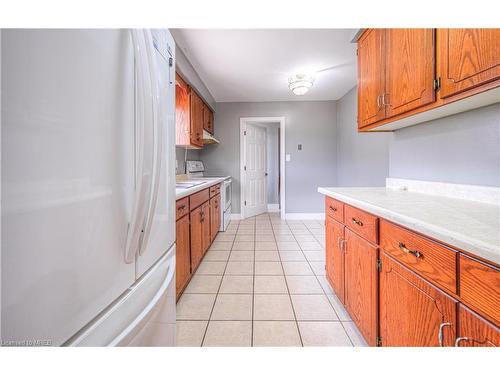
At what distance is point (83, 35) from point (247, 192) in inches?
174

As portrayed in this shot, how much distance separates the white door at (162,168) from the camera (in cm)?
74

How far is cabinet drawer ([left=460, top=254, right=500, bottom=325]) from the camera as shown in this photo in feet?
1.92

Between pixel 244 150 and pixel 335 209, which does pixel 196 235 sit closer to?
pixel 335 209

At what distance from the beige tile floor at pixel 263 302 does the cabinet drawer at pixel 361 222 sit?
26.2 inches

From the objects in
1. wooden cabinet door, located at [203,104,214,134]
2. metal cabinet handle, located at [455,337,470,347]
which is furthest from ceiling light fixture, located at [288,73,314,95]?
metal cabinet handle, located at [455,337,470,347]

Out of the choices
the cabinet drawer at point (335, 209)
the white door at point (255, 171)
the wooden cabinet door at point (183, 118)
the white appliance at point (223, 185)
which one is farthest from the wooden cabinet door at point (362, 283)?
the white door at point (255, 171)

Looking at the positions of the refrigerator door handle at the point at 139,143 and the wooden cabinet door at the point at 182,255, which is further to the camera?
the wooden cabinet door at the point at 182,255

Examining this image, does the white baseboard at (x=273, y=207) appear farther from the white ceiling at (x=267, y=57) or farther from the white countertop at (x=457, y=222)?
the white countertop at (x=457, y=222)

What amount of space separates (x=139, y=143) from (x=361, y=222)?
122 centimetres

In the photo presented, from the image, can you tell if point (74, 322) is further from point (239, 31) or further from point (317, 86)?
point (317, 86)

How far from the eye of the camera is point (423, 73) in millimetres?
1277

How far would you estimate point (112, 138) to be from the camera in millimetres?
589

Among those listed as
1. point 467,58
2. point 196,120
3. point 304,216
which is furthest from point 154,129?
point 304,216
